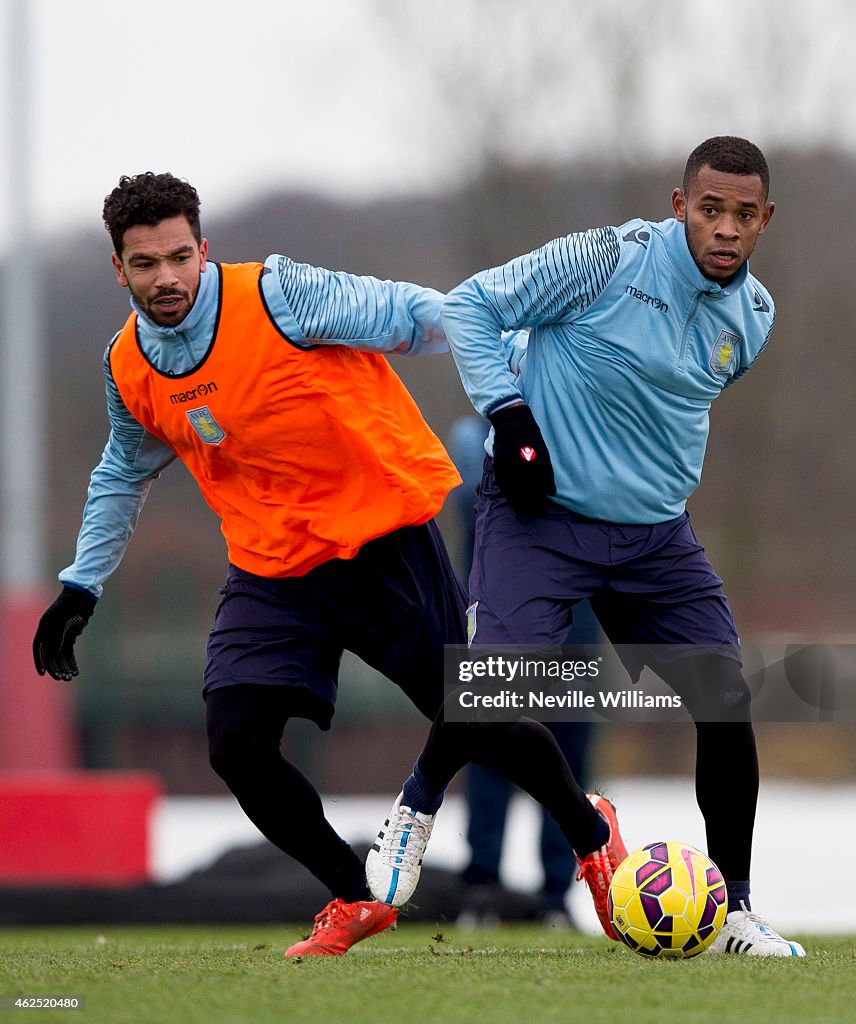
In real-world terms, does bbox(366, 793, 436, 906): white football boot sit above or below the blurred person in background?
above

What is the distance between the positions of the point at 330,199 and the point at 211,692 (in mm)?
22263

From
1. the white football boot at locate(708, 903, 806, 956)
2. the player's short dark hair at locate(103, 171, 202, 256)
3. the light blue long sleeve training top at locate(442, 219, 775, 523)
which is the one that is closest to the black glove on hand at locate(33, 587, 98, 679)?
the player's short dark hair at locate(103, 171, 202, 256)

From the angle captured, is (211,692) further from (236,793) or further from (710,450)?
(710,450)

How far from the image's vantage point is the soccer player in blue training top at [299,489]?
455 cm

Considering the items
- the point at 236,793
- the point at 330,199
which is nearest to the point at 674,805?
the point at 236,793

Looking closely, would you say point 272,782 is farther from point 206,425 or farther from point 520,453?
point 520,453

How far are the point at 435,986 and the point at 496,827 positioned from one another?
10.9 ft

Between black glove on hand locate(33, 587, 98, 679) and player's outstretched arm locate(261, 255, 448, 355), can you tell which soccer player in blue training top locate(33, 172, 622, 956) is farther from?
black glove on hand locate(33, 587, 98, 679)

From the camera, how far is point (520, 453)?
4230 mm

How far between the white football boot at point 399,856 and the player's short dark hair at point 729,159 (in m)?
1.86

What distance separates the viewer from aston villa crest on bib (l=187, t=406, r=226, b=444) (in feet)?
15.0

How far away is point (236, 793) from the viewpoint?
4.66 m

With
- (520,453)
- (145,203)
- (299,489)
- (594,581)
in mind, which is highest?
(145,203)
